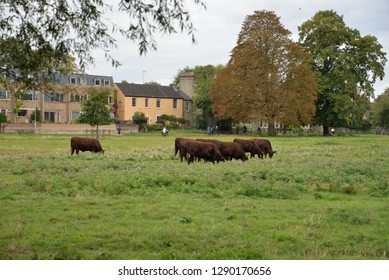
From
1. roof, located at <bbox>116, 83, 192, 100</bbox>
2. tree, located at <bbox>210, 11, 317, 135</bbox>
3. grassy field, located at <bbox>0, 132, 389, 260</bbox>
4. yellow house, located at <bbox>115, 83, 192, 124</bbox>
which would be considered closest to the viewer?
grassy field, located at <bbox>0, 132, 389, 260</bbox>

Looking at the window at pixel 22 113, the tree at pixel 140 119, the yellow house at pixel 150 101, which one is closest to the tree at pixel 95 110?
the tree at pixel 140 119

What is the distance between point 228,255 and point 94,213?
14.6 feet

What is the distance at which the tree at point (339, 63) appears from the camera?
76562 millimetres

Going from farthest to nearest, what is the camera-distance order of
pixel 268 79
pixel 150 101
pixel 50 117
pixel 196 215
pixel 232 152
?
pixel 150 101
pixel 50 117
pixel 268 79
pixel 232 152
pixel 196 215

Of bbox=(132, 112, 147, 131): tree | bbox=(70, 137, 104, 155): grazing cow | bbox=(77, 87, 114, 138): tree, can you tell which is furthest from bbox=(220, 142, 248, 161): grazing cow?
bbox=(132, 112, 147, 131): tree

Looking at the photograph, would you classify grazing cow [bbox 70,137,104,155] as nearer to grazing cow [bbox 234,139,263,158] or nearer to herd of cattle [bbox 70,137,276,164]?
herd of cattle [bbox 70,137,276,164]

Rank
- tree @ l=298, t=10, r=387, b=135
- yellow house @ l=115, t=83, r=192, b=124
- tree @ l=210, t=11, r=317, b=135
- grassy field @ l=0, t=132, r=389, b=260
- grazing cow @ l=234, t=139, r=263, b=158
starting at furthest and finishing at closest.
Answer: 1. yellow house @ l=115, t=83, r=192, b=124
2. tree @ l=298, t=10, r=387, b=135
3. tree @ l=210, t=11, r=317, b=135
4. grazing cow @ l=234, t=139, r=263, b=158
5. grassy field @ l=0, t=132, r=389, b=260

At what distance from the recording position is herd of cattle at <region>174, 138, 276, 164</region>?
25.9m

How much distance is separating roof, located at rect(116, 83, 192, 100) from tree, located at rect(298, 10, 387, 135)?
29.0 m

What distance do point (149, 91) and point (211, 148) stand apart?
7353cm

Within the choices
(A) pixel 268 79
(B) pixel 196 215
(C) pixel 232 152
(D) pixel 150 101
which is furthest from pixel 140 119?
(B) pixel 196 215

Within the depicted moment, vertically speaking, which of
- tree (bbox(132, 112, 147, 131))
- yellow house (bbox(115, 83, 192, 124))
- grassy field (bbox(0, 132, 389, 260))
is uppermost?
yellow house (bbox(115, 83, 192, 124))

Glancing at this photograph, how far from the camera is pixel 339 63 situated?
78.1m

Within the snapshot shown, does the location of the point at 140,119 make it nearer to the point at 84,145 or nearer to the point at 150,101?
the point at 150,101
